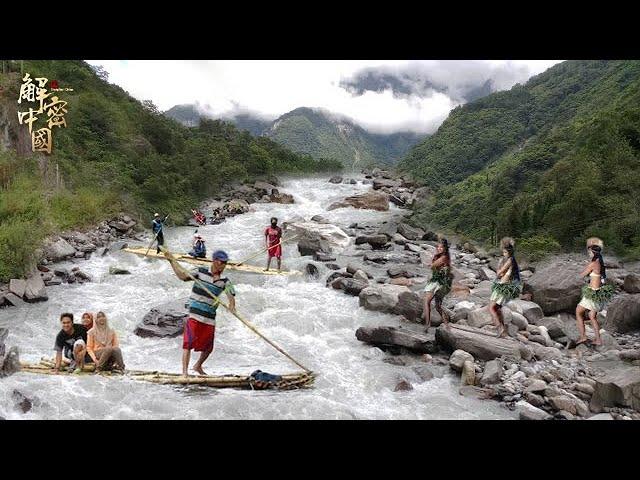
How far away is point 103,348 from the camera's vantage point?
4535 mm

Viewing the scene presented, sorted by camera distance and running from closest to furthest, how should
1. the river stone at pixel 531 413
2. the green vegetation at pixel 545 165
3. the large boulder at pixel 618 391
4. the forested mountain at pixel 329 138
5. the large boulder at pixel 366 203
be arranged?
the large boulder at pixel 618 391, the river stone at pixel 531 413, the green vegetation at pixel 545 165, the large boulder at pixel 366 203, the forested mountain at pixel 329 138

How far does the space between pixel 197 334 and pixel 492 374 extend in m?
2.89

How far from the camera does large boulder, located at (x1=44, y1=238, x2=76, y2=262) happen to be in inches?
370

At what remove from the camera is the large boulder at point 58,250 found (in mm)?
9406

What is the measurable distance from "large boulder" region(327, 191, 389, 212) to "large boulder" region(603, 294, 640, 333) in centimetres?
1412

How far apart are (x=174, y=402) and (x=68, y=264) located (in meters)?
6.25

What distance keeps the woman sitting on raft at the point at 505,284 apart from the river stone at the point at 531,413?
4.61 feet

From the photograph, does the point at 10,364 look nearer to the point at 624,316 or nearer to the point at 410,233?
the point at 624,316

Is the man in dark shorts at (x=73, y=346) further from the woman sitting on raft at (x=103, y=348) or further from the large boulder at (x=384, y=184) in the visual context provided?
the large boulder at (x=384, y=184)

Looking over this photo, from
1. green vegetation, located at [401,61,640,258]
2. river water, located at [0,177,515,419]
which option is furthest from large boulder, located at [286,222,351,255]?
green vegetation, located at [401,61,640,258]

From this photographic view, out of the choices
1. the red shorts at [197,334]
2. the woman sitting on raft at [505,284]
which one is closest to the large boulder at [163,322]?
the red shorts at [197,334]

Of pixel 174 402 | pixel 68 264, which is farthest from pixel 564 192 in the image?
pixel 68 264

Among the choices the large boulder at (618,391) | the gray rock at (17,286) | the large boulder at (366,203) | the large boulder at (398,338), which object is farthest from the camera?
the large boulder at (366,203)

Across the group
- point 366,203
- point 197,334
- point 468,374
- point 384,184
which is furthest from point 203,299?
point 384,184
